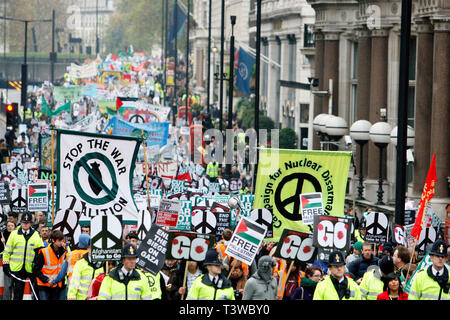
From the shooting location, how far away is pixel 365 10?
32.9 m

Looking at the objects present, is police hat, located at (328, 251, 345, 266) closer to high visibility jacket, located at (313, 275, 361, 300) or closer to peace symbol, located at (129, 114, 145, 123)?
high visibility jacket, located at (313, 275, 361, 300)

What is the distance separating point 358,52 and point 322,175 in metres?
Result: 17.7

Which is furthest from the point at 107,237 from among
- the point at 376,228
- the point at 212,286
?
the point at 376,228

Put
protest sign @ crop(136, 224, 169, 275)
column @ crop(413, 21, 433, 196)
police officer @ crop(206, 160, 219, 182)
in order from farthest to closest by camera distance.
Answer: police officer @ crop(206, 160, 219, 182) → column @ crop(413, 21, 433, 196) → protest sign @ crop(136, 224, 169, 275)

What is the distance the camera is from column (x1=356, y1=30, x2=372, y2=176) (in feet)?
112

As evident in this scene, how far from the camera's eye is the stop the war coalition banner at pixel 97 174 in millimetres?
18125

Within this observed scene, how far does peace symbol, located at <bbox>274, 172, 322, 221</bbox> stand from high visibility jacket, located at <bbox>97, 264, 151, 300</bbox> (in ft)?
19.2

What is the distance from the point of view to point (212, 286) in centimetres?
1212

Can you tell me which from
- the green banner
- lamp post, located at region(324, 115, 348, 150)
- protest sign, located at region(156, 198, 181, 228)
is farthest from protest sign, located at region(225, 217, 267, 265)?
the green banner

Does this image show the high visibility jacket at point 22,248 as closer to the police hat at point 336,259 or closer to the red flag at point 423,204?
the red flag at point 423,204

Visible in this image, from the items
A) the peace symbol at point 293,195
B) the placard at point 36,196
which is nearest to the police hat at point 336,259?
the peace symbol at point 293,195

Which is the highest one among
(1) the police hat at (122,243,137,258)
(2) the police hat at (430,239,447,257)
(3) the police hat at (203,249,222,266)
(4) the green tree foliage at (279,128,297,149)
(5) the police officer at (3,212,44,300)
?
(4) the green tree foliage at (279,128,297,149)
